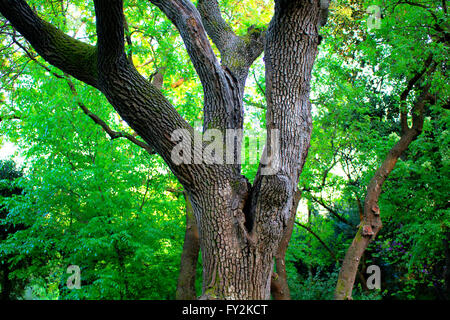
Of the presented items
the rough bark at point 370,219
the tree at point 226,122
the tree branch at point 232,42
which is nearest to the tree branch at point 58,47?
the tree at point 226,122

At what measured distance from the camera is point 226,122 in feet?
13.2

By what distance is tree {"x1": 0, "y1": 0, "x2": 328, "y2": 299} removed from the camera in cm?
363

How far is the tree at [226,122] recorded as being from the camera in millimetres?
3631

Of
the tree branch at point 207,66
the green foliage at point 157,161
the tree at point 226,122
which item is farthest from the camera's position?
the green foliage at point 157,161

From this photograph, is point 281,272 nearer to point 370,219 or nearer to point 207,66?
point 370,219

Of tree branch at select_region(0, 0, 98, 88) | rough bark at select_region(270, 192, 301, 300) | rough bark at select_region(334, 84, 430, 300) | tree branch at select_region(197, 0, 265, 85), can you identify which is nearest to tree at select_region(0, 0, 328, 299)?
tree branch at select_region(0, 0, 98, 88)

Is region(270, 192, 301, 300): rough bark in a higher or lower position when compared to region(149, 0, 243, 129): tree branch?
lower

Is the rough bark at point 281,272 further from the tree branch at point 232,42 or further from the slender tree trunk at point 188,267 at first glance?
the tree branch at point 232,42

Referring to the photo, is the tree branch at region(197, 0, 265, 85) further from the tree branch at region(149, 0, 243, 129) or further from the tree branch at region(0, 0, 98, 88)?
the tree branch at region(0, 0, 98, 88)

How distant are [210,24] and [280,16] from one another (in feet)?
5.75

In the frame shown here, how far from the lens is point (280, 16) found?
380cm

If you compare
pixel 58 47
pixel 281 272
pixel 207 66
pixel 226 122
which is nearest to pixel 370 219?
pixel 281 272

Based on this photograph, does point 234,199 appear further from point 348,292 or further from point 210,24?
point 348,292

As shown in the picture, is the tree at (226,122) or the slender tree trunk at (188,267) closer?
the tree at (226,122)
